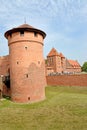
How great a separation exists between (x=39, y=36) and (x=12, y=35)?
9.36ft

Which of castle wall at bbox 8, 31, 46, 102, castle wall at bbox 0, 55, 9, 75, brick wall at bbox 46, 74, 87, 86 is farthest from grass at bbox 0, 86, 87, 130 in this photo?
castle wall at bbox 0, 55, 9, 75

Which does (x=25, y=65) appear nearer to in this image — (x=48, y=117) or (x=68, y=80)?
(x=48, y=117)

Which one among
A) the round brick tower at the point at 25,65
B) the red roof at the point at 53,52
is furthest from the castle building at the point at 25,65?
the red roof at the point at 53,52

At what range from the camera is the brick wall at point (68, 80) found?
919 inches

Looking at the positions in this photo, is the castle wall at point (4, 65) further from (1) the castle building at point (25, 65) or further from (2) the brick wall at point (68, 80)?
(1) the castle building at point (25, 65)

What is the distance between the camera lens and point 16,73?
1728 centimetres

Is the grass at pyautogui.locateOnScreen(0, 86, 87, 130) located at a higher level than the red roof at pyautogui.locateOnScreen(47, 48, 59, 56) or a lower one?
lower

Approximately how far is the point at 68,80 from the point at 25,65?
9.87 meters

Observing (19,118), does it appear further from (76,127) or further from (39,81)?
(39,81)

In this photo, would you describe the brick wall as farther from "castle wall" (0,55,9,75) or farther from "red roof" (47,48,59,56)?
"red roof" (47,48,59,56)

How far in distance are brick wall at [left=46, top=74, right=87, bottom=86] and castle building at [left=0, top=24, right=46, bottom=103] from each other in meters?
7.84

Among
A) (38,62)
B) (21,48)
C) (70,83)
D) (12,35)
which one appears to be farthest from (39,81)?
(70,83)

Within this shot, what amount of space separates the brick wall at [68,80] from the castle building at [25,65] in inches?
309

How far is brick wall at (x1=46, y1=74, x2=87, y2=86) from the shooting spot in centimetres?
2335
